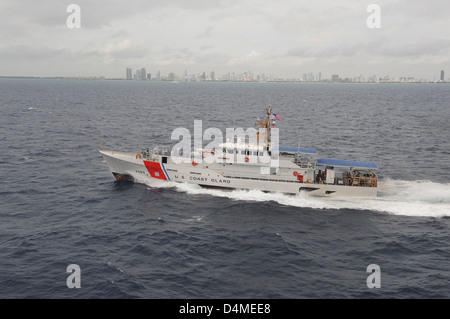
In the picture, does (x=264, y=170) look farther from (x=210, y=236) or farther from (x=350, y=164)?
(x=210, y=236)

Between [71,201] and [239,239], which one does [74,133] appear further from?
[239,239]

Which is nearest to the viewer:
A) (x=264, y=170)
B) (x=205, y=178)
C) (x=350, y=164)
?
(x=350, y=164)

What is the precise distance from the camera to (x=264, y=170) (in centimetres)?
Answer: 4325

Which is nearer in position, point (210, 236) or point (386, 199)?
point (210, 236)

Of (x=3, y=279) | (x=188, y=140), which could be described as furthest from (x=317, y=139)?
(x=3, y=279)

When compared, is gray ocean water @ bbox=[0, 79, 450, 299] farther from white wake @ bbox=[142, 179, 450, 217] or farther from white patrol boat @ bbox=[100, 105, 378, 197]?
white patrol boat @ bbox=[100, 105, 378, 197]

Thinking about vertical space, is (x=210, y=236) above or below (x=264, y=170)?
below

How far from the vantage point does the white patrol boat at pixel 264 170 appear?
42281 mm

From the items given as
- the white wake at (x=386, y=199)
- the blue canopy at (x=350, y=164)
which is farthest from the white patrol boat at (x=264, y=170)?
the white wake at (x=386, y=199)

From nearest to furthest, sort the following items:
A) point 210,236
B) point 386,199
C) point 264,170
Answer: point 210,236, point 386,199, point 264,170

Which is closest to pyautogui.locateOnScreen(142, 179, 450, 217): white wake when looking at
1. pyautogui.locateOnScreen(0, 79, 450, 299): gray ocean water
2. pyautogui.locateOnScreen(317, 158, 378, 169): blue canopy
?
pyautogui.locateOnScreen(0, 79, 450, 299): gray ocean water

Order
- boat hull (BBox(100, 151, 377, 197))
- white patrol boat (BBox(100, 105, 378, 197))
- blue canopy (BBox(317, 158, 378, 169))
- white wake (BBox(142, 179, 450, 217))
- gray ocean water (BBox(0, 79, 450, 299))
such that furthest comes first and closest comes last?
1. white patrol boat (BBox(100, 105, 378, 197))
2. boat hull (BBox(100, 151, 377, 197))
3. blue canopy (BBox(317, 158, 378, 169))
4. white wake (BBox(142, 179, 450, 217))
5. gray ocean water (BBox(0, 79, 450, 299))

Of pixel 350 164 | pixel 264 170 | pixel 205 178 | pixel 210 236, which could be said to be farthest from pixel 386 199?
pixel 210 236

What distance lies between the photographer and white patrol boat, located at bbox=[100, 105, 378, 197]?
4228 centimetres
